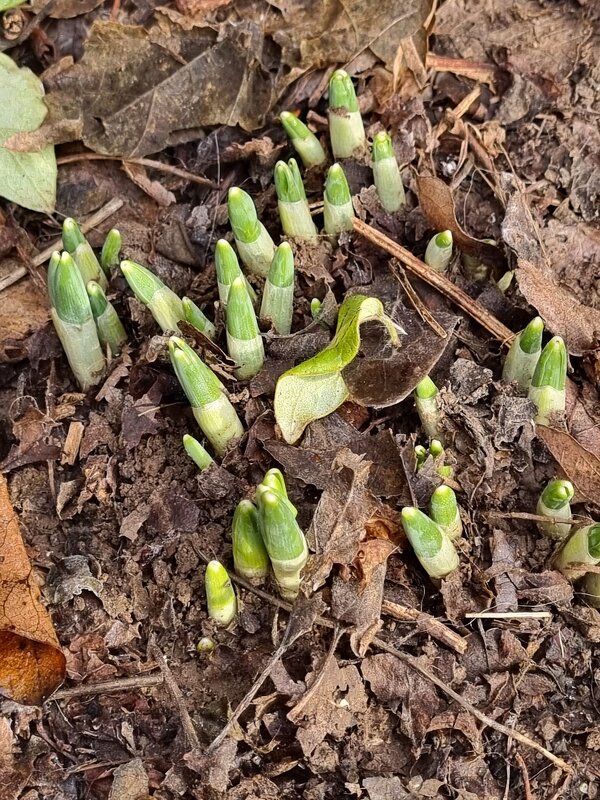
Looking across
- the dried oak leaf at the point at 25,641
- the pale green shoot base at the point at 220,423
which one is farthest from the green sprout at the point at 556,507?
the dried oak leaf at the point at 25,641

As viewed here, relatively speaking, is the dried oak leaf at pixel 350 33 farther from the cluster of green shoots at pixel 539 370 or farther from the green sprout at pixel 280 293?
the cluster of green shoots at pixel 539 370

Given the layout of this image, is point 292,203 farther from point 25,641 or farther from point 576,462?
point 25,641

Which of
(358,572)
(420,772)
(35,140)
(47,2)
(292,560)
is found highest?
(47,2)

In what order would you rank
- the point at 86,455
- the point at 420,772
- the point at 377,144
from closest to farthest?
1. the point at 420,772
2. the point at 86,455
3. the point at 377,144

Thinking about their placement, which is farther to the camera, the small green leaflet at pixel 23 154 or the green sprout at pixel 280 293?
the small green leaflet at pixel 23 154

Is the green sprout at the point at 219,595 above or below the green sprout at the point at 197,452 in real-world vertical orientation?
below

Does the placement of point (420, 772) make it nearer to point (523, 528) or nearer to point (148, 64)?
point (523, 528)

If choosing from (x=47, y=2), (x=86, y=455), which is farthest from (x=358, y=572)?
(x=47, y=2)
